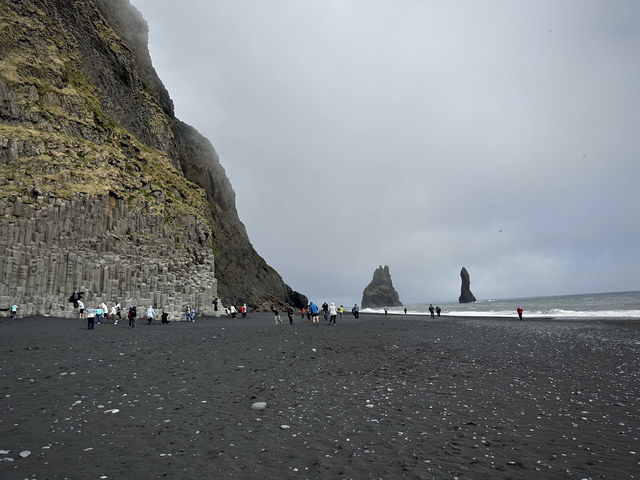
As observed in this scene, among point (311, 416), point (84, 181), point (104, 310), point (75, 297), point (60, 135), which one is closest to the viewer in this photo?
point (311, 416)

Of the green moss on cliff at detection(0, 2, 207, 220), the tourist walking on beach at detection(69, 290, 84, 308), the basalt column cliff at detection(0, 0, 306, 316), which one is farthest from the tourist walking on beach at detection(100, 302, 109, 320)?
the green moss on cliff at detection(0, 2, 207, 220)

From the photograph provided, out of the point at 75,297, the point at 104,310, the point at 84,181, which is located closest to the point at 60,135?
the point at 84,181

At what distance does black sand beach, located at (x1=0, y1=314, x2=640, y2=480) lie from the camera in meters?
6.53

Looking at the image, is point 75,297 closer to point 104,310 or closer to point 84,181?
point 104,310

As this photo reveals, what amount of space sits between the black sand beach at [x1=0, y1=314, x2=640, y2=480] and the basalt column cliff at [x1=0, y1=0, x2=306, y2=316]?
25.2 metres

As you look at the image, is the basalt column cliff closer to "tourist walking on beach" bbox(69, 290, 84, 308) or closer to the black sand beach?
"tourist walking on beach" bbox(69, 290, 84, 308)

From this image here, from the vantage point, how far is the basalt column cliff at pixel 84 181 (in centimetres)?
3725

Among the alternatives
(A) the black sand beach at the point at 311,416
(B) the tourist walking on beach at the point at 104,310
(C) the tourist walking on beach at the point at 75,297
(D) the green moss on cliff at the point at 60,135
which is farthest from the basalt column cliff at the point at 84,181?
(A) the black sand beach at the point at 311,416

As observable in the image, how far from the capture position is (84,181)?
141ft

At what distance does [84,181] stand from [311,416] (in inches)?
1791

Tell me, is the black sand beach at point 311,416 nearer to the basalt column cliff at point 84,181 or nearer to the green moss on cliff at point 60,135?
the basalt column cliff at point 84,181

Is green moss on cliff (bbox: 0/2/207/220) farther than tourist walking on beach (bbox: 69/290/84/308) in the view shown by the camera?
Yes

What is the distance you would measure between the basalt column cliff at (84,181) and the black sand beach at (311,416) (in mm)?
25157

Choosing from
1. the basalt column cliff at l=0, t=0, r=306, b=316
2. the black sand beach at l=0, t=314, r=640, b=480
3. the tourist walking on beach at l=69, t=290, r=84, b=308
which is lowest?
the black sand beach at l=0, t=314, r=640, b=480
